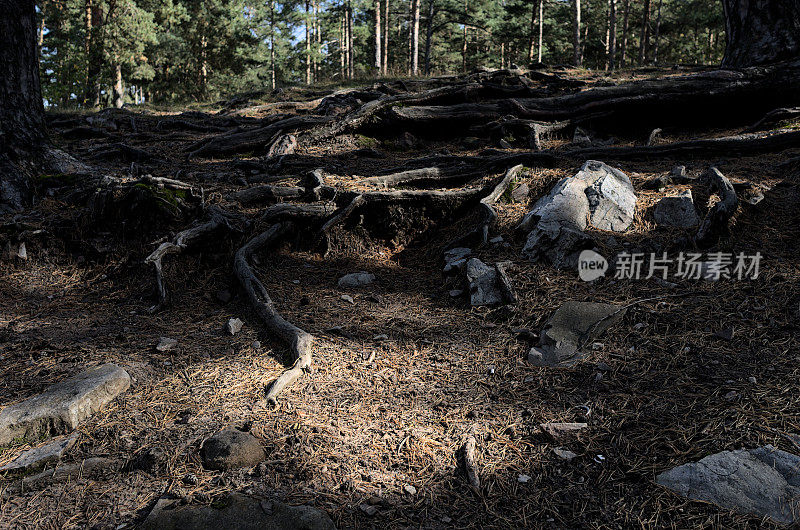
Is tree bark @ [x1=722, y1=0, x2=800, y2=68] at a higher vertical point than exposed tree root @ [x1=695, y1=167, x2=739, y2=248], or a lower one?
higher

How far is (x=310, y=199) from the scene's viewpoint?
6.14 meters

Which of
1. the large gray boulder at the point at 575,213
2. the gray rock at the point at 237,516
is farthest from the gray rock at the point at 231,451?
the large gray boulder at the point at 575,213

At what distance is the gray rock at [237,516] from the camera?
2.29 metres

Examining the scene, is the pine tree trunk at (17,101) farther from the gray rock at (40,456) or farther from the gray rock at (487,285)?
the gray rock at (487,285)

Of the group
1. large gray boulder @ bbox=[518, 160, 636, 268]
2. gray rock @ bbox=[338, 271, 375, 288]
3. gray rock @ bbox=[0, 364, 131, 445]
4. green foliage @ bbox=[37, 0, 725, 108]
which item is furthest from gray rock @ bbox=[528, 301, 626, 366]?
green foliage @ bbox=[37, 0, 725, 108]

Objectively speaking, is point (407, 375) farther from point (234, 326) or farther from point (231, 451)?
point (234, 326)

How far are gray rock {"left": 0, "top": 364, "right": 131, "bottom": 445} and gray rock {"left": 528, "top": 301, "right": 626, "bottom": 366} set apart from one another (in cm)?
312

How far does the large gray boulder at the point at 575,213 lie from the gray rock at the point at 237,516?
3472 millimetres

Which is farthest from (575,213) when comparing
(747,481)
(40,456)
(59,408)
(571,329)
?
(40,456)

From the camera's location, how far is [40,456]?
2686 millimetres

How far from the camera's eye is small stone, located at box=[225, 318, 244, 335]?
4.22 meters

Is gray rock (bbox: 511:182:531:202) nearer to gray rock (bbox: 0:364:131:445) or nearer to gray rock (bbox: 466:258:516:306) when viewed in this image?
gray rock (bbox: 466:258:516:306)

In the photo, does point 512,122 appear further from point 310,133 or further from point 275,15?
point 275,15

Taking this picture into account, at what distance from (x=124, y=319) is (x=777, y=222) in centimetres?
649
